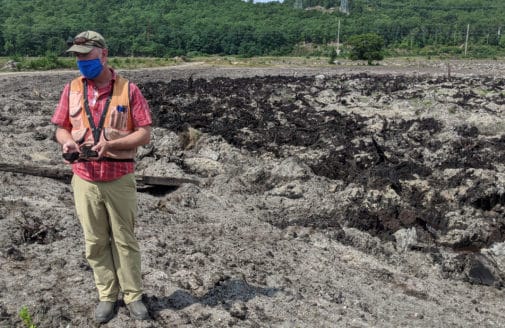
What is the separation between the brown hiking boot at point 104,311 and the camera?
15.6ft

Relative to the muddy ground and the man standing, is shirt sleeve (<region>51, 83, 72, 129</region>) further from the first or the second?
the muddy ground

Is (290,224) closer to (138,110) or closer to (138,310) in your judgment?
(138,310)

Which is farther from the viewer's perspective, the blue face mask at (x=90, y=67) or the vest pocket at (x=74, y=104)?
the vest pocket at (x=74, y=104)

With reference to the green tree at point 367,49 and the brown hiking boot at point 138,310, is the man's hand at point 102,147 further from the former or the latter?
the green tree at point 367,49

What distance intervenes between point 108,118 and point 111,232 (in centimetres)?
95

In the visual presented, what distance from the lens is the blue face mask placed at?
14.0 feet

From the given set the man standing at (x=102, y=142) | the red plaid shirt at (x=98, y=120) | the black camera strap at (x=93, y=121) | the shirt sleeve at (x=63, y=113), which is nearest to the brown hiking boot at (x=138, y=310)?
the man standing at (x=102, y=142)

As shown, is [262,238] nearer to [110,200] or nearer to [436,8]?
[110,200]

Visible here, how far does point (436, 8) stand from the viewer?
13288cm

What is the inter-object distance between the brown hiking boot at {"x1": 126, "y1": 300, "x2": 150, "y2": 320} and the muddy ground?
0.07 m

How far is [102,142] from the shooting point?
4301 millimetres

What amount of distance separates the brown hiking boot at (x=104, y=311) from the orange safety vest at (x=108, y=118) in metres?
1.27

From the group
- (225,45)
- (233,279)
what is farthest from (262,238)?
(225,45)

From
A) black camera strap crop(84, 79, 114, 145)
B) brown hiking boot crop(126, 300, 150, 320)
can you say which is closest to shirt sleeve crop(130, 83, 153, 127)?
black camera strap crop(84, 79, 114, 145)
